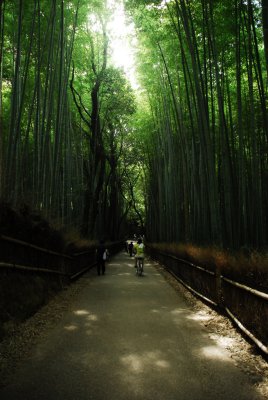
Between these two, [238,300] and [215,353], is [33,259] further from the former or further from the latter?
[215,353]

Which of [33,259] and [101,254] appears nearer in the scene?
[33,259]

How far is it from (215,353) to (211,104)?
4.81 metres

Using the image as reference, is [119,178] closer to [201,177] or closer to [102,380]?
[201,177]

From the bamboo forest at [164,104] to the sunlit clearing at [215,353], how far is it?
275 cm

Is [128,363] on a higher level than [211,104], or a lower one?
lower

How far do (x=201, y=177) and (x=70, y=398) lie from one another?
21.5 feet

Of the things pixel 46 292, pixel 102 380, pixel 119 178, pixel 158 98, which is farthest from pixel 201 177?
pixel 119 178

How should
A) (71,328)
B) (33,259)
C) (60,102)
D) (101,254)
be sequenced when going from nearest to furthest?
(71,328) < (33,259) < (60,102) < (101,254)

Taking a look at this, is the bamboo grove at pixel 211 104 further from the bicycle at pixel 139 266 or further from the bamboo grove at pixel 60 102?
the bamboo grove at pixel 60 102

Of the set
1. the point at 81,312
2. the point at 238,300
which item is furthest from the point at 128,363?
the point at 81,312

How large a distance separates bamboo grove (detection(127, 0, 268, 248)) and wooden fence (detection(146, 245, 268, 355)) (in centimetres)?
80

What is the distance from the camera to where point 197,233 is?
9586 mm

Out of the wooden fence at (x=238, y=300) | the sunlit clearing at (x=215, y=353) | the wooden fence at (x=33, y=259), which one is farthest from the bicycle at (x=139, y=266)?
the sunlit clearing at (x=215, y=353)

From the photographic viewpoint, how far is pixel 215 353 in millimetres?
3662
